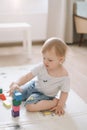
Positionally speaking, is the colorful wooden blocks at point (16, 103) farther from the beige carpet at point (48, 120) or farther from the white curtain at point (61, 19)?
the white curtain at point (61, 19)

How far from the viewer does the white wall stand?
11.0 feet

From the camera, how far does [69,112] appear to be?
1.53m

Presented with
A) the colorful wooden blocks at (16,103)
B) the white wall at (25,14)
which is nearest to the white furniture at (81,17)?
the white wall at (25,14)

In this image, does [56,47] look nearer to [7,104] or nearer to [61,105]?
[61,105]

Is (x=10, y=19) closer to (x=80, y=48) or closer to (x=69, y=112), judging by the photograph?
(x=80, y=48)

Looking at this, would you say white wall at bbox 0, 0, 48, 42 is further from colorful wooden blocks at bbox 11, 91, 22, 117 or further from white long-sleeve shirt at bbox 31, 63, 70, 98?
colorful wooden blocks at bbox 11, 91, 22, 117

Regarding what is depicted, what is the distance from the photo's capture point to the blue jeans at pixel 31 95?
153 centimetres

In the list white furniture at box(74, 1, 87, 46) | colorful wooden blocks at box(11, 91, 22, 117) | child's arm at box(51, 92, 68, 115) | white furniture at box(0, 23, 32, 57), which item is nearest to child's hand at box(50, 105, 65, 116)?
child's arm at box(51, 92, 68, 115)

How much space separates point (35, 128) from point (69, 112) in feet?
0.90

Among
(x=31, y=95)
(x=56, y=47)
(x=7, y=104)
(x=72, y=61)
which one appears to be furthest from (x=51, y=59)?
(x=72, y=61)

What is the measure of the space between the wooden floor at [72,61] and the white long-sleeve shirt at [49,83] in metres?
0.30

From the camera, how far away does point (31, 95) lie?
61.8 inches

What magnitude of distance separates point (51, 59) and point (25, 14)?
2076 millimetres

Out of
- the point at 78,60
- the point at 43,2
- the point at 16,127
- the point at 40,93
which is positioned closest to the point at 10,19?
the point at 43,2
